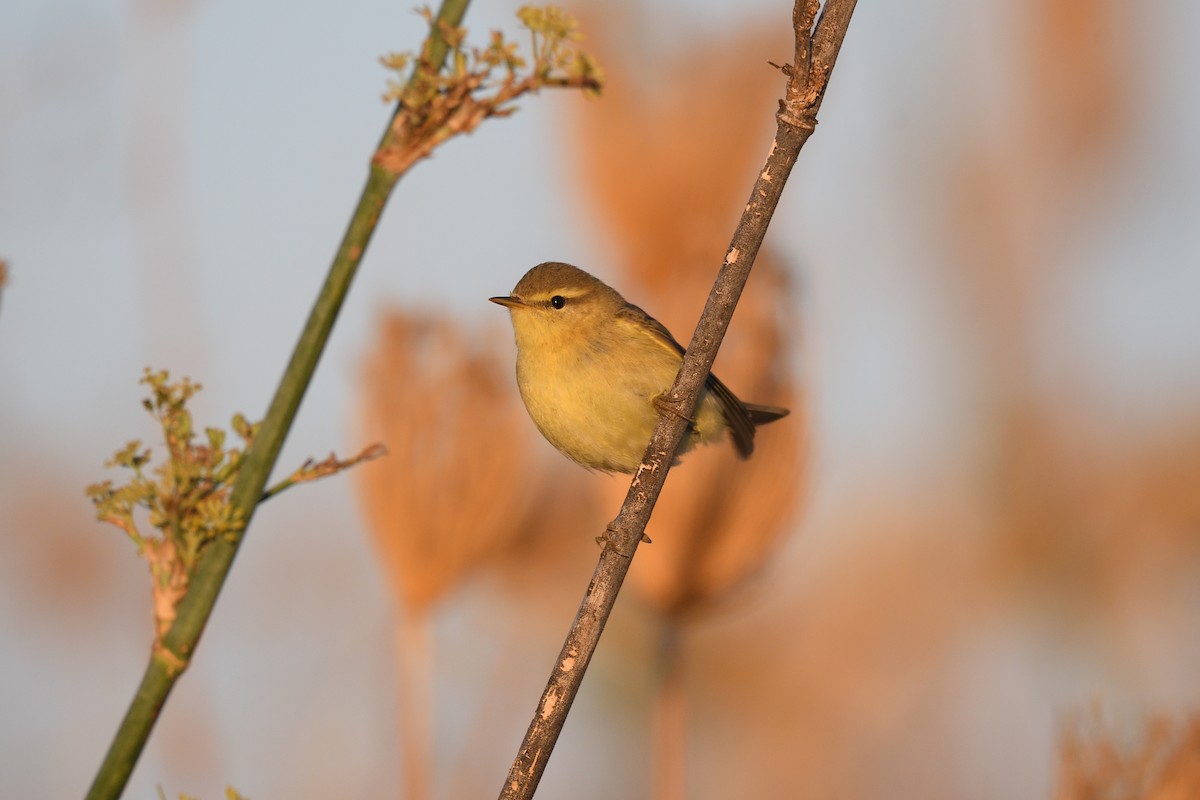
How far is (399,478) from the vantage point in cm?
276

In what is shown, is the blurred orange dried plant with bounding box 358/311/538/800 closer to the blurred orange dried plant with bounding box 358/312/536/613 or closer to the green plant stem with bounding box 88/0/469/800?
the blurred orange dried plant with bounding box 358/312/536/613

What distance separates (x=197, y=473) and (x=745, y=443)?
213 cm

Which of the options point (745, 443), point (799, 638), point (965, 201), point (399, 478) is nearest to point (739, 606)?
point (745, 443)

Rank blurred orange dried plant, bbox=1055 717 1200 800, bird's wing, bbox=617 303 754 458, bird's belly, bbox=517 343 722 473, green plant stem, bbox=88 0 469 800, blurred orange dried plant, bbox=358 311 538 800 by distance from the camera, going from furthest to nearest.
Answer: bird's wing, bbox=617 303 754 458 → bird's belly, bbox=517 343 722 473 → blurred orange dried plant, bbox=358 311 538 800 → blurred orange dried plant, bbox=1055 717 1200 800 → green plant stem, bbox=88 0 469 800

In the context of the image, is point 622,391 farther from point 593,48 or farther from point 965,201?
point 965,201

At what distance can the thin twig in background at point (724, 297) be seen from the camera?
1.19m

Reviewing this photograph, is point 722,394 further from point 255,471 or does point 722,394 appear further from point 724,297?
point 255,471

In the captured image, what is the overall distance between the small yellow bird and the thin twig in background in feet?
4.48

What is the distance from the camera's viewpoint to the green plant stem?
44.1 inches

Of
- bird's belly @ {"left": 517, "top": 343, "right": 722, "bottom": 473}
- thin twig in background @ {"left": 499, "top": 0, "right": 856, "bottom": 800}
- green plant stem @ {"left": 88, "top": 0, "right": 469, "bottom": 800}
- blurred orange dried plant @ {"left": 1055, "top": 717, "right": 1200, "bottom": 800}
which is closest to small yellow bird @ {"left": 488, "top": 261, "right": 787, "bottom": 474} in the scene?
bird's belly @ {"left": 517, "top": 343, "right": 722, "bottom": 473}

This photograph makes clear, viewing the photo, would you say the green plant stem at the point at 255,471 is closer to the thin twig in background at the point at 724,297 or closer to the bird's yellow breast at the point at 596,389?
the thin twig in background at the point at 724,297

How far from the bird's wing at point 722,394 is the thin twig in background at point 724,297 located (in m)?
1.61

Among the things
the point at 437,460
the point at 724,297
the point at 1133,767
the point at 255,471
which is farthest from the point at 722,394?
the point at 255,471

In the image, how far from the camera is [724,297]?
4.40 feet
